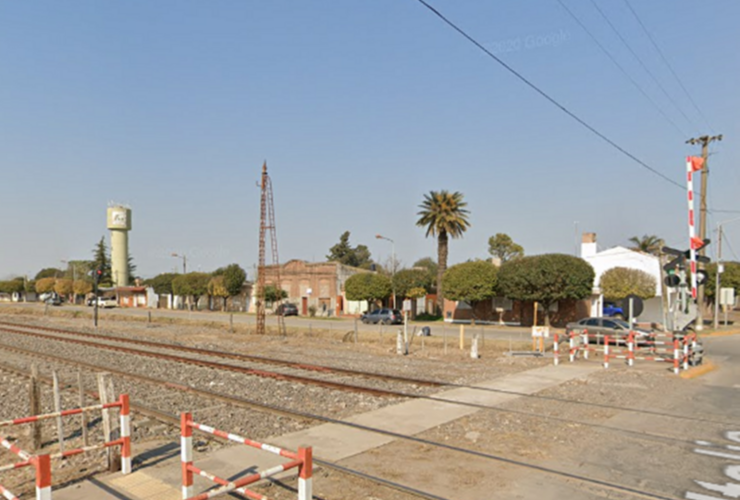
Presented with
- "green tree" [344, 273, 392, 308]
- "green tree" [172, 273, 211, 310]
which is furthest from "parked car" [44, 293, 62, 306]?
"green tree" [344, 273, 392, 308]

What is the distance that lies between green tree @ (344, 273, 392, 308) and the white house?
67.4ft

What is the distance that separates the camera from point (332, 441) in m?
9.10

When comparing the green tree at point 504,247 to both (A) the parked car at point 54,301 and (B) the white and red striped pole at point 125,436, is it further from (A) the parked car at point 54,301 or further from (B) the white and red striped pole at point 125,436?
(B) the white and red striped pole at point 125,436

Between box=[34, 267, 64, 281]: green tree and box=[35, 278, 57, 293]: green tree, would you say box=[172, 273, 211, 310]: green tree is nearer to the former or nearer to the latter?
box=[35, 278, 57, 293]: green tree

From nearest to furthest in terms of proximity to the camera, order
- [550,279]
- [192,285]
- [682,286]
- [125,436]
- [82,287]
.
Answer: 1. [125,436]
2. [682,286]
3. [550,279]
4. [192,285]
5. [82,287]

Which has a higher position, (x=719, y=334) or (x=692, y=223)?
(x=692, y=223)

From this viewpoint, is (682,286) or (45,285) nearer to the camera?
(682,286)

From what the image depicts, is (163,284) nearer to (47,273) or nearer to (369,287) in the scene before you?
(369,287)

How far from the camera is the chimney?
54969mm

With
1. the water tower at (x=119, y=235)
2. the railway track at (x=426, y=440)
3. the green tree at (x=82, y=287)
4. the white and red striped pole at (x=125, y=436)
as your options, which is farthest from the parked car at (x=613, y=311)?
the water tower at (x=119, y=235)

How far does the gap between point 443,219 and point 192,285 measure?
3985 cm

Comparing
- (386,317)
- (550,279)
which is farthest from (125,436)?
(386,317)

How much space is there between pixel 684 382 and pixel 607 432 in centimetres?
796

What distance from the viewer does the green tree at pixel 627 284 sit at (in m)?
47.9
